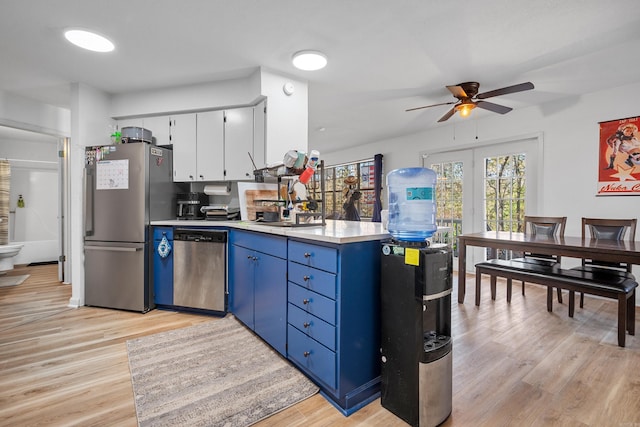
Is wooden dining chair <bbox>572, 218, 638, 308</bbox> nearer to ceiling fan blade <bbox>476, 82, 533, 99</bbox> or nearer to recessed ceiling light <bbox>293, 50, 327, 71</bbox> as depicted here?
ceiling fan blade <bbox>476, 82, 533, 99</bbox>

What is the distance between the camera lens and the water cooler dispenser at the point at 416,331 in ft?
4.50

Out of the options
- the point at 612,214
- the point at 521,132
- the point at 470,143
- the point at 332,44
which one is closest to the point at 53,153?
the point at 332,44

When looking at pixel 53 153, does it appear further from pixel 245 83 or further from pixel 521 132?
pixel 521 132

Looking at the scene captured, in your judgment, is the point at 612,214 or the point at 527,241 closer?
the point at 527,241

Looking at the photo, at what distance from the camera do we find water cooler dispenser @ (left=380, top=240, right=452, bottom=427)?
137cm

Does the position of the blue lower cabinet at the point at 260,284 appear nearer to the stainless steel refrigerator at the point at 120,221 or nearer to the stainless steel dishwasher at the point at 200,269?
the stainless steel dishwasher at the point at 200,269

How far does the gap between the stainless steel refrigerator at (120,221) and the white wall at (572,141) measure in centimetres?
468

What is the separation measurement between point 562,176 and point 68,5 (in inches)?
211

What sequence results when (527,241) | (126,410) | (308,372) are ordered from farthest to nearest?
1. (527,241)
2. (308,372)
3. (126,410)

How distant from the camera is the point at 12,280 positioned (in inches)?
168

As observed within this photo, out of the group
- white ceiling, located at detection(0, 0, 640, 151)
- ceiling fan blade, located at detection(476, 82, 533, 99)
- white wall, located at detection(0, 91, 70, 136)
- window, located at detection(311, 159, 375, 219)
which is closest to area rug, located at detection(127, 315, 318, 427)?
white ceiling, located at detection(0, 0, 640, 151)

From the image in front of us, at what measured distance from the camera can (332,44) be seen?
2.48m

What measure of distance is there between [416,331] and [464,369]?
88 centimetres

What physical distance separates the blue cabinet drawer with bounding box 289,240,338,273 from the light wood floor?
75 centimetres
